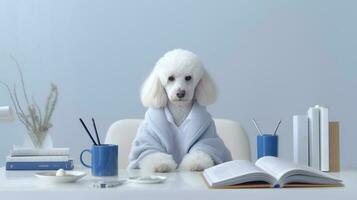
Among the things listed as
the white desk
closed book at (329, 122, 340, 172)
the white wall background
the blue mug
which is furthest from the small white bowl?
the white wall background

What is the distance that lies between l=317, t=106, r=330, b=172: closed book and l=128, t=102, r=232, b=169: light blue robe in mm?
317

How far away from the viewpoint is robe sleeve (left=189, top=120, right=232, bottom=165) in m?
1.70

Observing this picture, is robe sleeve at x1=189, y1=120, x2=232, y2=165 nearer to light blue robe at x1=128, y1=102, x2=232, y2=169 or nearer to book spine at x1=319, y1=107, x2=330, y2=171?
light blue robe at x1=128, y1=102, x2=232, y2=169

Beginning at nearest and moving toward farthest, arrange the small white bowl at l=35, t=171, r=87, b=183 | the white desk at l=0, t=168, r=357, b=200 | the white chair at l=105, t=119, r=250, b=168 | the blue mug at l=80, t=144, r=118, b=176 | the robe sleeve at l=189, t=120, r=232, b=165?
the white desk at l=0, t=168, r=357, b=200 → the small white bowl at l=35, t=171, r=87, b=183 → the blue mug at l=80, t=144, r=118, b=176 → the robe sleeve at l=189, t=120, r=232, b=165 → the white chair at l=105, t=119, r=250, b=168

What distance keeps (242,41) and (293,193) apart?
1744 millimetres

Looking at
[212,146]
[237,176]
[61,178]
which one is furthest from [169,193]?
[212,146]

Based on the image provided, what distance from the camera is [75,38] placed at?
110 inches

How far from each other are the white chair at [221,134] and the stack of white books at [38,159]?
0.49 m

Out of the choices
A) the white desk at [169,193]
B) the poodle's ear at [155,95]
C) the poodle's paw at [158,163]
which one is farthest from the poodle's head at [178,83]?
the white desk at [169,193]

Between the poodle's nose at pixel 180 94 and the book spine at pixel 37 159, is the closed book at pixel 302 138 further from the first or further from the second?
the book spine at pixel 37 159

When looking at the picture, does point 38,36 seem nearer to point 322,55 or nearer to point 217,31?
point 217,31

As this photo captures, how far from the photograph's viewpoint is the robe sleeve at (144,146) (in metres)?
1.68

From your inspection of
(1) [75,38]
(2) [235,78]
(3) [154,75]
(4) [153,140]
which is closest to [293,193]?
(4) [153,140]

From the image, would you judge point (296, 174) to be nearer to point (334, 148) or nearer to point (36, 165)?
point (334, 148)
